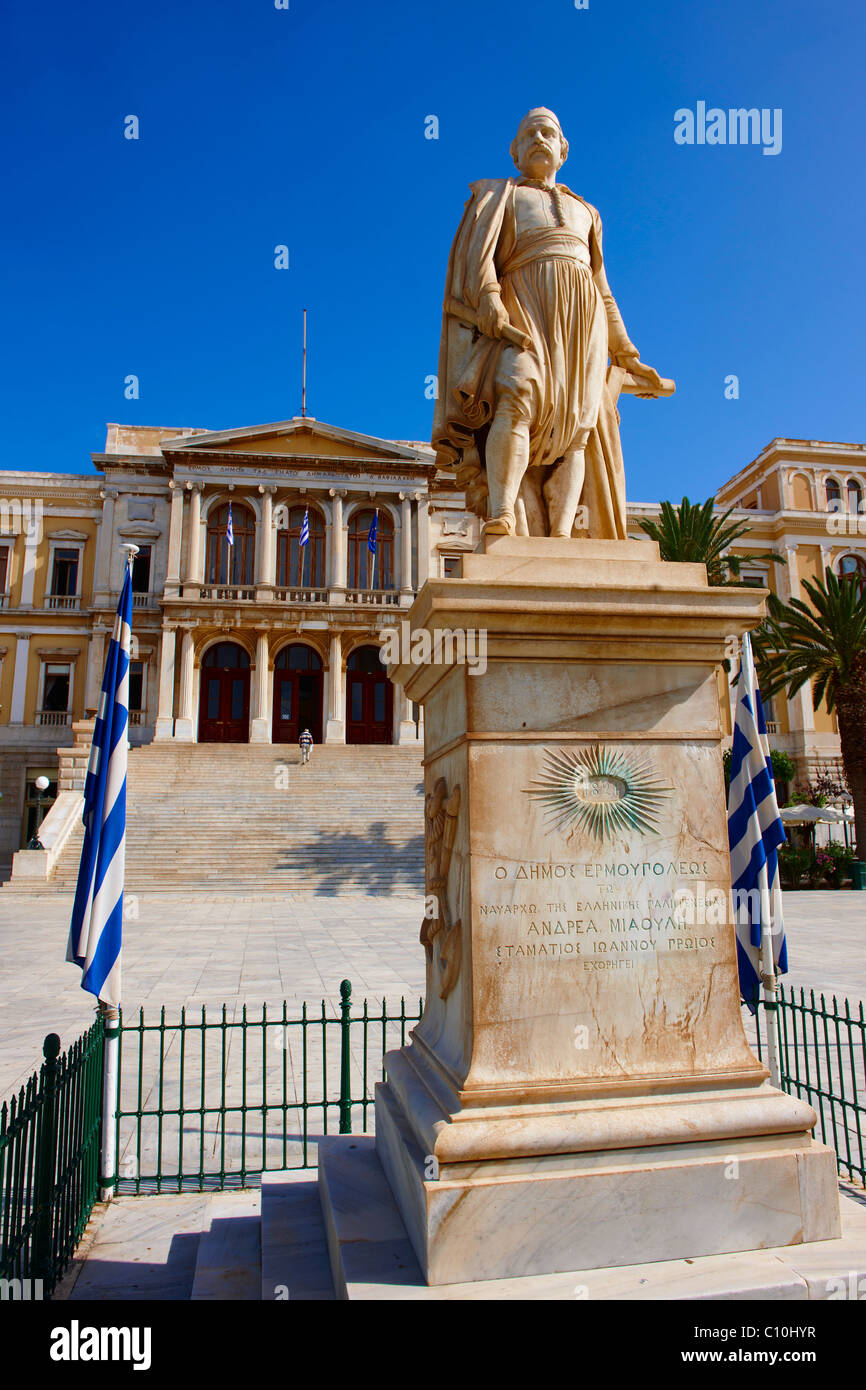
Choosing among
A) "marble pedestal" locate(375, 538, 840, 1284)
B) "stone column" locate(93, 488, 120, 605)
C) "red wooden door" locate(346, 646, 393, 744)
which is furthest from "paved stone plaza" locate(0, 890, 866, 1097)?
"stone column" locate(93, 488, 120, 605)

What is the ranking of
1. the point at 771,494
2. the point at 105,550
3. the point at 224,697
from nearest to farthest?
the point at 224,697, the point at 105,550, the point at 771,494

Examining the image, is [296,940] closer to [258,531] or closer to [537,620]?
[537,620]

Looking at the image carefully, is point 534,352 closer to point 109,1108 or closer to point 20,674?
point 109,1108

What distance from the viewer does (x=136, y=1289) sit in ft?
11.4

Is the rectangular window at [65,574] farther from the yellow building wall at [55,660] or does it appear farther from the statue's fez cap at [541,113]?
the statue's fez cap at [541,113]

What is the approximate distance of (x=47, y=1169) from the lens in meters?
3.46

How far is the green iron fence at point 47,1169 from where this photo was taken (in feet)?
10.1

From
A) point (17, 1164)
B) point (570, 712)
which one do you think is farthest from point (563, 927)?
point (17, 1164)

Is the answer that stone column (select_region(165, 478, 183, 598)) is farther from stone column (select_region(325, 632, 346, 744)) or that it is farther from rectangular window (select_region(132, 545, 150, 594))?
stone column (select_region(325, 632, 346, 744))

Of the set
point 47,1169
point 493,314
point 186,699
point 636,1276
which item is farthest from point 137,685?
point 636,1276

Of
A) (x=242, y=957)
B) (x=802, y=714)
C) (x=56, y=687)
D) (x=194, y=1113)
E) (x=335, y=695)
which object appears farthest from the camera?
(x=802, y=714)

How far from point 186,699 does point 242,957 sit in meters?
23.5

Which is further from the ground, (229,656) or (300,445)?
(300,445)

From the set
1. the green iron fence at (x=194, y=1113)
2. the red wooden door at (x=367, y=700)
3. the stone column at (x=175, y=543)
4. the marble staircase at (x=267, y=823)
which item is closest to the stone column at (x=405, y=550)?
the red wooden door at (x=367, y=700)
